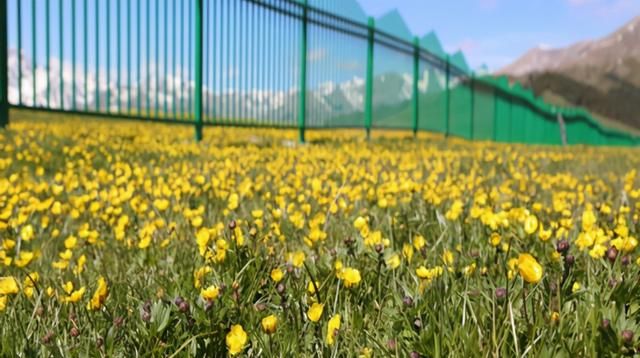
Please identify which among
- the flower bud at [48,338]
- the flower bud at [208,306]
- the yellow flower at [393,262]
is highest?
the yellow flower at [393,262]

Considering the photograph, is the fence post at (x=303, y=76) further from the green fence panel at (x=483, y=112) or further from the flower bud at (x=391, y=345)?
the green fence panel at (x=483, y=112)

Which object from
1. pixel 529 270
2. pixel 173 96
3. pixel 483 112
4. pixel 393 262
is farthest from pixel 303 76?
pixel 483 112

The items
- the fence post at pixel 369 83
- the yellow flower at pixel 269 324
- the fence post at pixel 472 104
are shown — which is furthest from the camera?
the fence post at pixel 472 104

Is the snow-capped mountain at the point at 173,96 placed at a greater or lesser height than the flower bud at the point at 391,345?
greater

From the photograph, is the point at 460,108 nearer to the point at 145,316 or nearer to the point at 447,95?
the point at 447,95

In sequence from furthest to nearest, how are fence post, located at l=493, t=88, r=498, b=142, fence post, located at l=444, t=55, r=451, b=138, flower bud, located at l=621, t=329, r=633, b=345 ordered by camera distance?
1. fence post, located at l=493, t=88, r=498, b=142
2. fence post, located at l=444, t=55, r=451, b=138
3. flower bud, located at l=621, t=329, r=633, b=345

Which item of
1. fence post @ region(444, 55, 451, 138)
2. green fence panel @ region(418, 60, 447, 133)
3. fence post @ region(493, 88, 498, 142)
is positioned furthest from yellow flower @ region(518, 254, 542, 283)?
fence post @ region(493, 88, 498, 142)

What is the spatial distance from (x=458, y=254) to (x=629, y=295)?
74 cm

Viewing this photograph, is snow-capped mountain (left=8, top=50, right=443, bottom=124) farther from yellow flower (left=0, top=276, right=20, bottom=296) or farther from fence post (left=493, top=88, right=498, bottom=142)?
fence post (left=493, top=88, right=498, bottom=142)

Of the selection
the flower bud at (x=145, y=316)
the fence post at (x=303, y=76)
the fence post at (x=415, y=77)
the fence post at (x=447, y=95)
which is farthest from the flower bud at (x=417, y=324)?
the fence post at (x=447, y=95)

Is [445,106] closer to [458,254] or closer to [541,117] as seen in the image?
[541,117]

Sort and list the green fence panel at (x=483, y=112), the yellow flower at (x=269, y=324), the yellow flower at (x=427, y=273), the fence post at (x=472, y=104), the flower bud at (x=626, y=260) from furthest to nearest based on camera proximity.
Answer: the green fence panel at (x=483, y=112) < the fence post at (x=472, y=104) < the flower bud at (x=626, y=260) < the yellow flower at (x=427, y=273) < the yellow flower at (x=269, y=324)

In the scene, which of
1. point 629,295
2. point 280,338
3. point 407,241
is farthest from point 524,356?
point 407,241

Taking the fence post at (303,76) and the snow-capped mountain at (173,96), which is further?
the fence post at (303,76)
